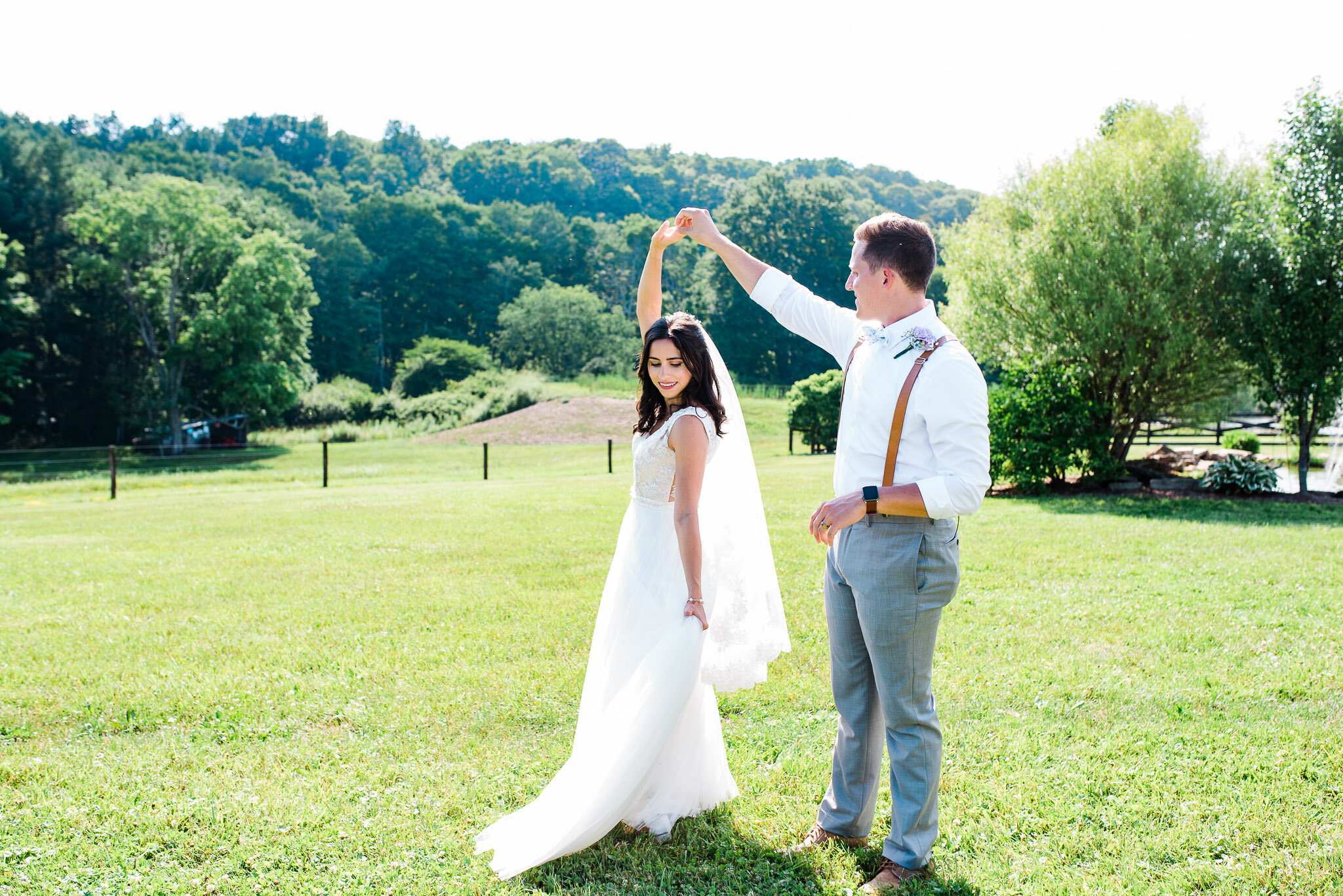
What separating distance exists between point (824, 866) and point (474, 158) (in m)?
135

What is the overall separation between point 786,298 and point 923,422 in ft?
3.38

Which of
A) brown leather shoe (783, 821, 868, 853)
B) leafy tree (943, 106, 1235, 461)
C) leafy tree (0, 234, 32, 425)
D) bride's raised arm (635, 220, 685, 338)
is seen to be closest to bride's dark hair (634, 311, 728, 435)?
bride's raised arm (635, 220, 685, 338)

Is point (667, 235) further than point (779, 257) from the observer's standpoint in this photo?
No

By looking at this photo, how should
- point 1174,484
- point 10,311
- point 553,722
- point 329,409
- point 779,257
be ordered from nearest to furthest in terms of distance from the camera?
point 553,722, point 1174,484, point 10,311, point 329,409, point 779,257

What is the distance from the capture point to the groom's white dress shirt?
2863mm

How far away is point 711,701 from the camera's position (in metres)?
4.04

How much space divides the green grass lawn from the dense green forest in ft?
130

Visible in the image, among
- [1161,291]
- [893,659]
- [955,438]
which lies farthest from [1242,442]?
[955,438]

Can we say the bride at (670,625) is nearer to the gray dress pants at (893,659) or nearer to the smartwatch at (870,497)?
the gray dress pants at (893,659)

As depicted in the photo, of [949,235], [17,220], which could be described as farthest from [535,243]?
[949,235]

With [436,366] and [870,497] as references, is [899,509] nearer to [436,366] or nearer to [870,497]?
[870,497]

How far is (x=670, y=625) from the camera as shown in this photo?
371 centimetres

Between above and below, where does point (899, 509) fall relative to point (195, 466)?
above

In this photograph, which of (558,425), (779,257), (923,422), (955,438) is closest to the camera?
(955,438)
